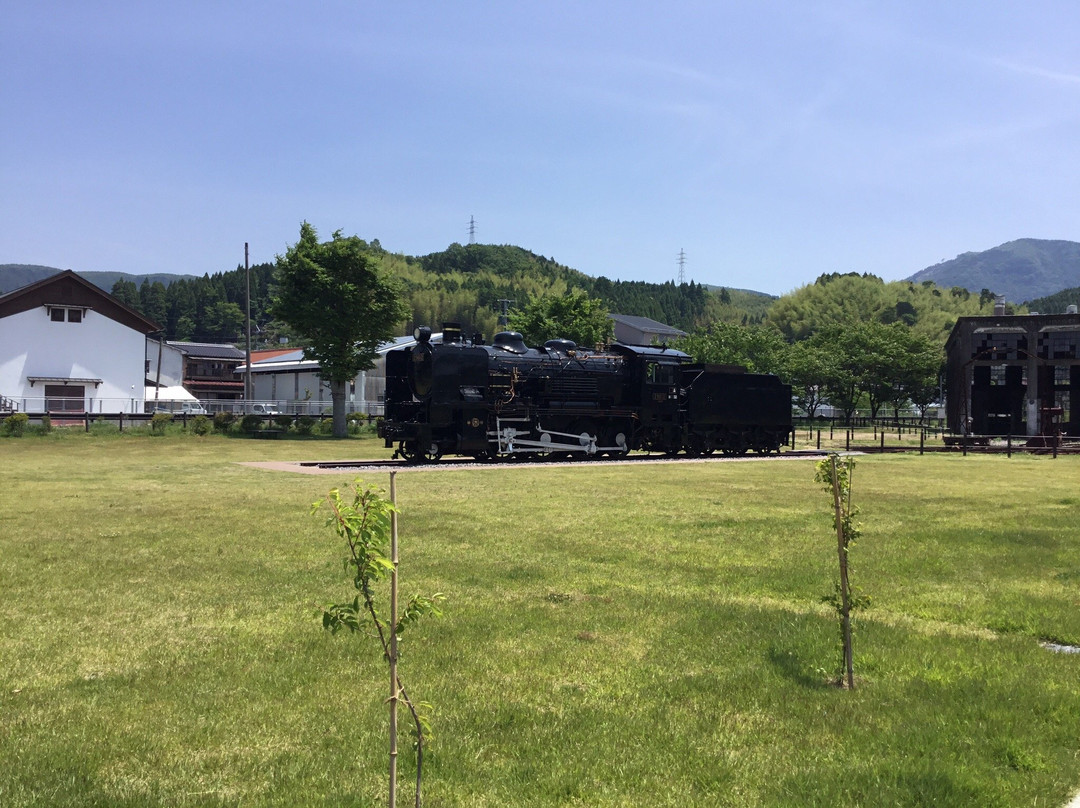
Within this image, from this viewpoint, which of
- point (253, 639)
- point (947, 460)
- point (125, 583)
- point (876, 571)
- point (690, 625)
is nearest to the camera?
point (253, 639)

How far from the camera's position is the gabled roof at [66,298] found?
54.5 m

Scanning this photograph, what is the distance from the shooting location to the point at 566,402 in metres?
33.3

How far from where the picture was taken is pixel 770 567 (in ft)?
38.8

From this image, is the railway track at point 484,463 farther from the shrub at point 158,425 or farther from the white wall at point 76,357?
the white wall at point 76,357

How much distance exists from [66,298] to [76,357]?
3.88 metres

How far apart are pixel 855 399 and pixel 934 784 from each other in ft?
300

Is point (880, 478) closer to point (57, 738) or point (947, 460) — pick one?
point (947, 460)

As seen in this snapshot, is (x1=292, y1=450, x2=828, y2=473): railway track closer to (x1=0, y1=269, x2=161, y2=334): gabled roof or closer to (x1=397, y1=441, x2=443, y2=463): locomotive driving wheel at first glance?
(x1=397, y1=441, x2=443, y2=463): locomotive driving wheel

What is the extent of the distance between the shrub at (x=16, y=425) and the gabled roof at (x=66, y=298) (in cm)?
1522

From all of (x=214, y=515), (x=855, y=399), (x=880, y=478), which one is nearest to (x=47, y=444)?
(x=214, y=515)

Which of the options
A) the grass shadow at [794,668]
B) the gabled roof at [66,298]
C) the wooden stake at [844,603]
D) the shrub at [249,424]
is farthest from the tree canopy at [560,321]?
the grass shadow at [794,668]

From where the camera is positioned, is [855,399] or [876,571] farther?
[855,399]

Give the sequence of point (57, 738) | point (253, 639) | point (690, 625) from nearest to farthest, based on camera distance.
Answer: point (57, 738) → point (253, 639) → point (690, 625)

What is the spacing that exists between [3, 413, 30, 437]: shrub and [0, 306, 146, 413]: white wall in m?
13.2
